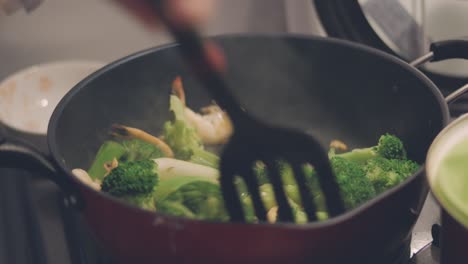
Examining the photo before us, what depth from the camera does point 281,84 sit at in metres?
1.03

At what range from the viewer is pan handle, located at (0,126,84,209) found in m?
0.64

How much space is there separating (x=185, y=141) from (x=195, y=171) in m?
0.10

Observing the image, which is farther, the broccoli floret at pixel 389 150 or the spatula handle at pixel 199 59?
the broccoli floret at pixel 389 150

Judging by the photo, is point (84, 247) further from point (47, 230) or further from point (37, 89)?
point (37, 89)

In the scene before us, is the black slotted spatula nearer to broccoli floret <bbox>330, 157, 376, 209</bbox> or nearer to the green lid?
broccoli floret <bbox>330, 157, 376, 209</bbox>

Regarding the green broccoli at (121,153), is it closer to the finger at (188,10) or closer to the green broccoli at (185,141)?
the green broccoli at (185,141)

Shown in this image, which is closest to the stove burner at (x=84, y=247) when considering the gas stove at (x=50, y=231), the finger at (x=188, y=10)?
the gas stove at (x=50, y=231)

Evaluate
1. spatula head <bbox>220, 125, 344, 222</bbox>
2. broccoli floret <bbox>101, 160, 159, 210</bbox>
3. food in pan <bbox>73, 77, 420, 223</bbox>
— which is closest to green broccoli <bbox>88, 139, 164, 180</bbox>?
food in pan <bbox>73, 77, 420, 223</bbox>

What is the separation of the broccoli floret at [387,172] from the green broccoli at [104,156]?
0.35 m

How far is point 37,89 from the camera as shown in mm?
1255

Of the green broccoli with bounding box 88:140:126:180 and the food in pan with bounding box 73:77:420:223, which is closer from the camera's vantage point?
the food in pan with bounding box 73:77:420:223

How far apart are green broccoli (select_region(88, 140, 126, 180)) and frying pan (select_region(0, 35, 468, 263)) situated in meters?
0.03

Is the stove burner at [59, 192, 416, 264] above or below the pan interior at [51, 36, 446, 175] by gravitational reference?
below

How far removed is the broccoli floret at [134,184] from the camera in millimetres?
729
